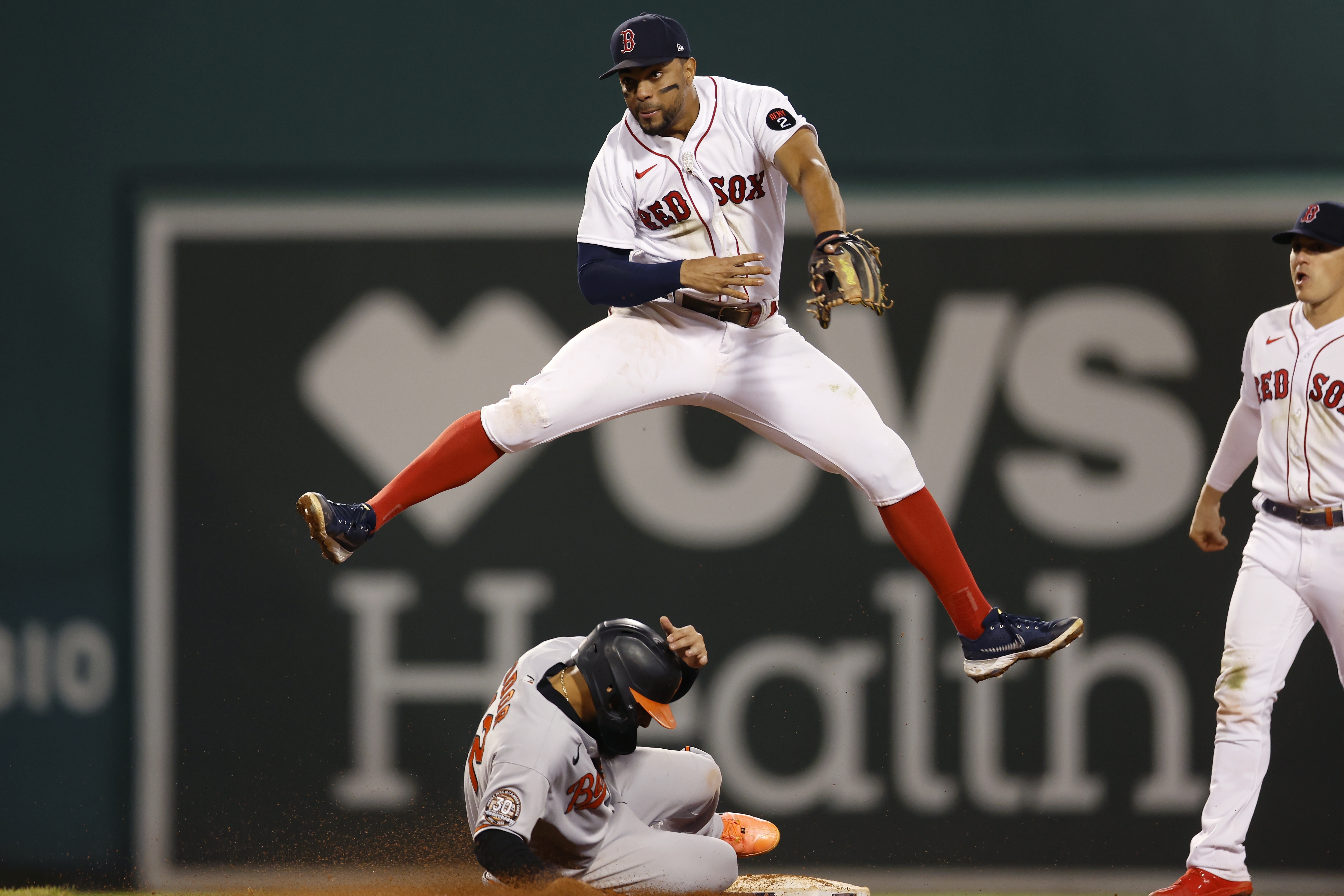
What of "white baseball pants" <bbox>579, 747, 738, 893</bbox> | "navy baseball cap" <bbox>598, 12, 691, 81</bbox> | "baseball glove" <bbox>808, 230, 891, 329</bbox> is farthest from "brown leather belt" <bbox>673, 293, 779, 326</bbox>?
"white baseball pants" <bbox>579, 747, 738, 893</bbox>

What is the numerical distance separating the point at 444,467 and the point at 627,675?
0.72 meters

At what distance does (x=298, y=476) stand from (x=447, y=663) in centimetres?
100

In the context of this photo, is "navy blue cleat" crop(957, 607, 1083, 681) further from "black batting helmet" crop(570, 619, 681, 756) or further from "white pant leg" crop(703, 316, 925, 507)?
"black batting helmet" crop(570, 619, 681, 756)

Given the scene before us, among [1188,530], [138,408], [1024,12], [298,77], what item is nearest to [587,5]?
[298,77]

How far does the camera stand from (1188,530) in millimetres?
4754

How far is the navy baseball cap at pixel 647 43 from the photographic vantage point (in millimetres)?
3014

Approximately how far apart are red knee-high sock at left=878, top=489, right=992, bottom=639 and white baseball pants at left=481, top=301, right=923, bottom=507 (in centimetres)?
4

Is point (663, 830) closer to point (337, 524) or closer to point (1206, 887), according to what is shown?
point (337, 524)

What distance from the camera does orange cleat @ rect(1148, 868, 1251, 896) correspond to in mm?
3346

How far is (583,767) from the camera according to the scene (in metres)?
3.09

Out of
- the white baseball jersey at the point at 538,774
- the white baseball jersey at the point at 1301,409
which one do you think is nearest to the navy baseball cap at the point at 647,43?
the white baseball jersey at the point at 538,774

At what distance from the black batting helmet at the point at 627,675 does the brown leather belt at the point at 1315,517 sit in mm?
1831

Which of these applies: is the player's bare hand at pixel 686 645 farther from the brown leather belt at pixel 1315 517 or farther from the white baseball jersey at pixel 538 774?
the brown leather belt at pixel 1315 517

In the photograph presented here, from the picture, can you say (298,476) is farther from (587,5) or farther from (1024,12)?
(1024,12)
